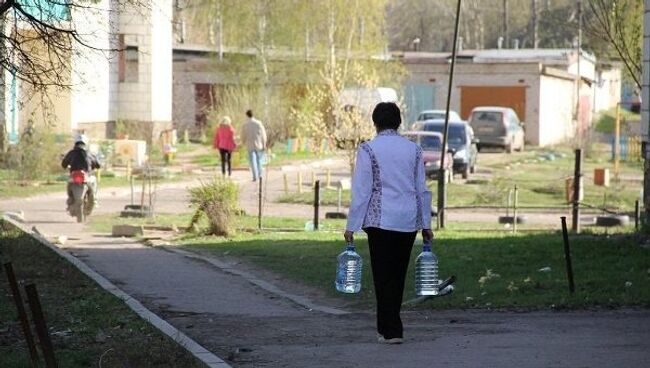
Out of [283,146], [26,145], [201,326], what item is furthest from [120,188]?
[201,326]

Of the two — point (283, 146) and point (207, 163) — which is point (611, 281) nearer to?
point (207, 163)

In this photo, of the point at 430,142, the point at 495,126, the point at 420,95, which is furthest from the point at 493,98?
the point at 430,142

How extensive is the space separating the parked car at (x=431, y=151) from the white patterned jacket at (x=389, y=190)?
78.8 feet

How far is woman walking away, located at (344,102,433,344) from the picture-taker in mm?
8984

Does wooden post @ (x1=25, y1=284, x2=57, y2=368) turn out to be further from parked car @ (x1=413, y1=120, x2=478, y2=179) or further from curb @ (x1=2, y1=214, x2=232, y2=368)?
parked car @ (x1=413, y1=120, x2=478, y2=179)

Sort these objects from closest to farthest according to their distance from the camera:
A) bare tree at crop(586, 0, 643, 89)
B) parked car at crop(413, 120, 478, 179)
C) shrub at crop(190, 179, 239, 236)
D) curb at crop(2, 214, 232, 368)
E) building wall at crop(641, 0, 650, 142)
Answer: curb at crop(2, 214, 232, 368)
building wall at crop(641, 0, 650, 142)
shrub at crop(190, 179, 239, 236)
bare tree at crop(586, 0, 643, 89)
parked car at crop(413, 120, 478, 179)

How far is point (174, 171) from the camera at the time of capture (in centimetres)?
3538

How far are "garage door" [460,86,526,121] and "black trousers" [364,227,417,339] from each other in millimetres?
50116

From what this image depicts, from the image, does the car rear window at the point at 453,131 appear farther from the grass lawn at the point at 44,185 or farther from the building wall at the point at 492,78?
the building wall at the point at 492,78

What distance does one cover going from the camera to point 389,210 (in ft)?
29.4

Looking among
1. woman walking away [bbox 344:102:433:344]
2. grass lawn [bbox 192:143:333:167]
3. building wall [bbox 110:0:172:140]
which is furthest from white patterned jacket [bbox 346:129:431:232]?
building wall [bbox 110:0:172:140]

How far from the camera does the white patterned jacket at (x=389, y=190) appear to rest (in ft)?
29.5

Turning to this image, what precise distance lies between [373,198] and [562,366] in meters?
1.79

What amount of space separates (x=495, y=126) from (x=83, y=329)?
134 ft
